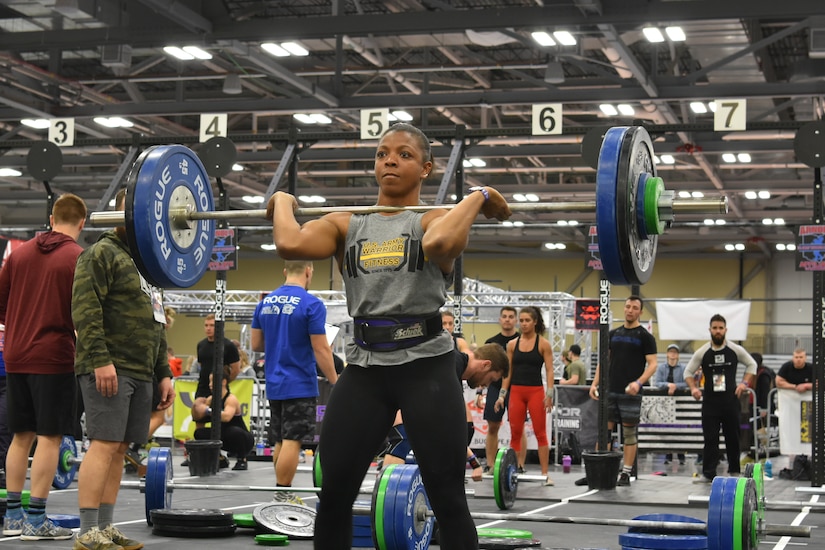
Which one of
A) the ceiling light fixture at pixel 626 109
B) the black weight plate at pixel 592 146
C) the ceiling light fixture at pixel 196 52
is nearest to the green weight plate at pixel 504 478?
the black weight plate at pixel 592 146

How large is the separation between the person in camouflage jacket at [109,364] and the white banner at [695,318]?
440 inches

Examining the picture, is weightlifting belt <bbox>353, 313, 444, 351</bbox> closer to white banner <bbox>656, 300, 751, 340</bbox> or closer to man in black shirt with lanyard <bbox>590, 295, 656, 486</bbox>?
man in black shirt with lanyard <bbox>590, 295, 656, 486</bbox>

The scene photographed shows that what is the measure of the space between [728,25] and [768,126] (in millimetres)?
2771

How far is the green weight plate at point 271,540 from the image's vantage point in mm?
4438

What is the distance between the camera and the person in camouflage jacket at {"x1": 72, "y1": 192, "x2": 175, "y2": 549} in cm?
390

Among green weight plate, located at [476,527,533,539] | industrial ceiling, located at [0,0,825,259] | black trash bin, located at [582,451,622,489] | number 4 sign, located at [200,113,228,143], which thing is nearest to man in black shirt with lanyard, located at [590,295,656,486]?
black trash bin, located at [582,451,622,489]

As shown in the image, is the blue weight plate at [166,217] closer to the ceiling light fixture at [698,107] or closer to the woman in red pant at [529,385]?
the woman in red pant at [529,385]

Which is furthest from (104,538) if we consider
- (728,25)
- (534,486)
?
(728,25)

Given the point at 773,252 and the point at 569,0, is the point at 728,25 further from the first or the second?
the point at 773,252

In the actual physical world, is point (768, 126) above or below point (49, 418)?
above

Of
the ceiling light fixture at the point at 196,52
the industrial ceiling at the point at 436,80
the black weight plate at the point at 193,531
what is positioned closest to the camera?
the black weight plate at the point at 193,531

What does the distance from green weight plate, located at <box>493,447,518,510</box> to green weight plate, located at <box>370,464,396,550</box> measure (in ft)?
7.11

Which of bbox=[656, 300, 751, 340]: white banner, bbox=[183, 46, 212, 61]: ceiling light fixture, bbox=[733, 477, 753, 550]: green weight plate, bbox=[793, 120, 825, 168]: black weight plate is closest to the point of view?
bbox=[733, 477, 753, 550]: green weight plate

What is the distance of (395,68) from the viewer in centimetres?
1148
